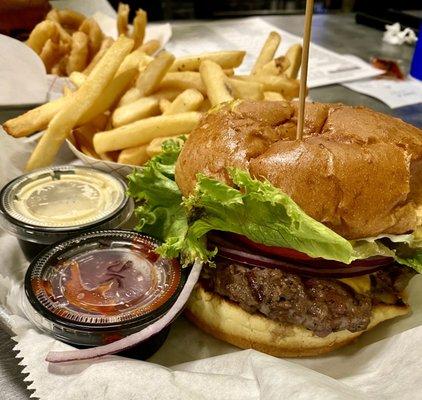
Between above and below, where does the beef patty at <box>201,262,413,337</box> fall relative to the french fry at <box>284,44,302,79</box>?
below

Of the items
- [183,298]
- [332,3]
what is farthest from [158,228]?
[332,3]

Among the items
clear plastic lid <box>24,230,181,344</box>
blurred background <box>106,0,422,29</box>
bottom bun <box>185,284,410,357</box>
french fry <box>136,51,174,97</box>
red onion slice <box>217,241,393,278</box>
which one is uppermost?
french fry <box>136,51,174,97</box>

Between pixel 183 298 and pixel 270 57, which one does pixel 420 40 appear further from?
pixel 183 298

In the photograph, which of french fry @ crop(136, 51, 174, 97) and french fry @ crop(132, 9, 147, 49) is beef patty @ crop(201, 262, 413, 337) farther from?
french fry @ crop(132, 9, 147, 49)

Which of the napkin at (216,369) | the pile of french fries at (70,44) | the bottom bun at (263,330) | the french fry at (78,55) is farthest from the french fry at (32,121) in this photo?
the bottom bun at (263,330)

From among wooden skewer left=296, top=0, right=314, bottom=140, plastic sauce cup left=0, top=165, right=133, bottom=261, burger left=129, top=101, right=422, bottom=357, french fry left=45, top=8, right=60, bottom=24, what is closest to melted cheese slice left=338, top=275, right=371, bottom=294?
burger left=129, top=101, right=422, bottom=357

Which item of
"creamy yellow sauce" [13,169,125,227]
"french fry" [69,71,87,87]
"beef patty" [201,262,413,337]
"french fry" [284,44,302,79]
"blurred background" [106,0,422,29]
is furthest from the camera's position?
"blurred background" [106,0,422,29]
